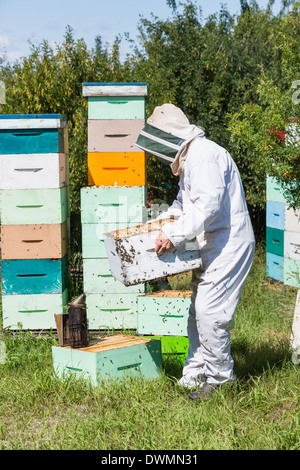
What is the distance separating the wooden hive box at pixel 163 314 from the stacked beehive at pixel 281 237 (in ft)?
5.90

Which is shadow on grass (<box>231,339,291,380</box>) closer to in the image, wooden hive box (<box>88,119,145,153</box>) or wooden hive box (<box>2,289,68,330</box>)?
wooden hive box (<box>2,289,68,330</box>)

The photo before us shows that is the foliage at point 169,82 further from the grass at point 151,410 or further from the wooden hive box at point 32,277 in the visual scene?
the grass at point 151,410

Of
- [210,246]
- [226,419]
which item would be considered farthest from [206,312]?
[226,419]

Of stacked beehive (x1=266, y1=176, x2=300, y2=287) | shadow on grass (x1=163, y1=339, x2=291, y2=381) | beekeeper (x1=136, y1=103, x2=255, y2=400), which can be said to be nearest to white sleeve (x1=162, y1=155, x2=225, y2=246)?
beekeeper (x1=136, y1=103, x2=255, y2=400)

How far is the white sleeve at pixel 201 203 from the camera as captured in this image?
319 cm

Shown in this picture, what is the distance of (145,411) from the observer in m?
3.28

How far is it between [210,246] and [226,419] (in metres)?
1.00

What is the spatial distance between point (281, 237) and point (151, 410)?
11.6ft

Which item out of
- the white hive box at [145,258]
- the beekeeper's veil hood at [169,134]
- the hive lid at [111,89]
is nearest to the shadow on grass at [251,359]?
the white hive box at [145,258]

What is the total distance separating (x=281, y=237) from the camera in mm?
6340

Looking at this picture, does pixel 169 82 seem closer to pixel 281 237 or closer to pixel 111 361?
pixel 281 237

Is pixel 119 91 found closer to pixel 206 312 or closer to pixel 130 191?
pixel 130 191

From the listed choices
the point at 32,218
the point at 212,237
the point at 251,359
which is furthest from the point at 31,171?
the point at 251,359

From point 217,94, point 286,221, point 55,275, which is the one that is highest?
point 217,94
